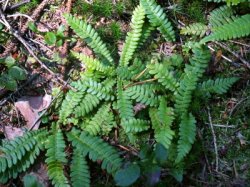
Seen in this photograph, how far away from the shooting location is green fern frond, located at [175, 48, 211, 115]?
404 centimetres

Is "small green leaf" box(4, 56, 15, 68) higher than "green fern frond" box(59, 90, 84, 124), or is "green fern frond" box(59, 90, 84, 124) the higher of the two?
"small green leaf" box(4, 56, 15, 68)

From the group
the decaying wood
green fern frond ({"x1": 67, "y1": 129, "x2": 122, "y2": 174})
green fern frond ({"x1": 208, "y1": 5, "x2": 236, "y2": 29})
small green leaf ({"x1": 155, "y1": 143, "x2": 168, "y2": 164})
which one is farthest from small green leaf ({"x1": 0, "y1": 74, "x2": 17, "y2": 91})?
green fern frond ({"x1": 208, "y1": 5, "x2": 236, "y2": 29})

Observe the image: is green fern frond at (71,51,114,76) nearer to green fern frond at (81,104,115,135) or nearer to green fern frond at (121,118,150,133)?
green fern frond at (81,104,115,135)

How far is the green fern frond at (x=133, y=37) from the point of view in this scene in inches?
172

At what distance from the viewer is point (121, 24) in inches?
187

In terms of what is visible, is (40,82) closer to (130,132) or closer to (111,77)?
(111,77)

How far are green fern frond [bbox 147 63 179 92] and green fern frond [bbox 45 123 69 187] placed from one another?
50.0 inches

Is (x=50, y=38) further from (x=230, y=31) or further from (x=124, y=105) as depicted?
(x=230, y=31)

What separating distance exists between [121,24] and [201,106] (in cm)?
150

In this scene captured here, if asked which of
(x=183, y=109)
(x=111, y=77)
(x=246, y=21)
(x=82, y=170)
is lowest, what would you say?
(x=82, y=170)

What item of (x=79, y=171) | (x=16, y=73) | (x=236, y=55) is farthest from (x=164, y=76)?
(x=16, y=73)

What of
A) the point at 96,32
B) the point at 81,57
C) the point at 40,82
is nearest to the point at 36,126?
the point at 40,82

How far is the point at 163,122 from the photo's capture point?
155 inches

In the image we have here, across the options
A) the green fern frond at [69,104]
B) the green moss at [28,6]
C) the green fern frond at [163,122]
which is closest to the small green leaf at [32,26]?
the green moss at [28,6]
